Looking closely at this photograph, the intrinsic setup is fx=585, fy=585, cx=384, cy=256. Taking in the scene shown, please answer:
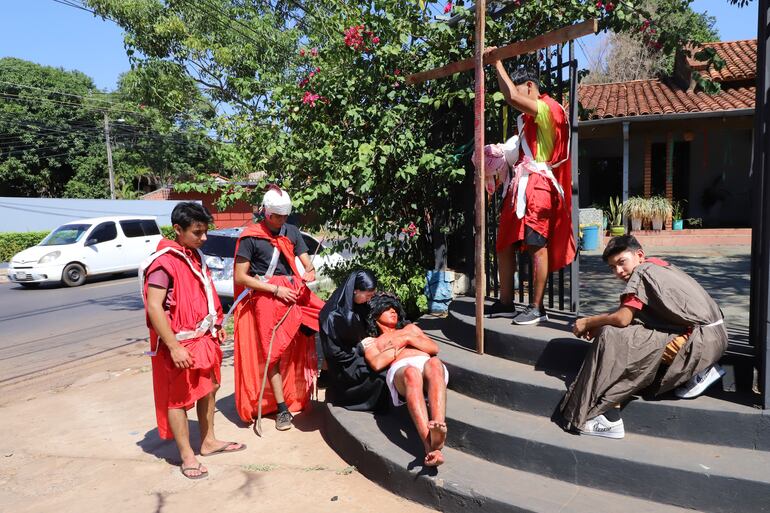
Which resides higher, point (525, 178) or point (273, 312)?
point (525, 178)

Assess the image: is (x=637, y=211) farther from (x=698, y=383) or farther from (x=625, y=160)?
(x=698, y=383)

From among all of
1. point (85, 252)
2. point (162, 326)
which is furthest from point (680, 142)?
point (85, 252)

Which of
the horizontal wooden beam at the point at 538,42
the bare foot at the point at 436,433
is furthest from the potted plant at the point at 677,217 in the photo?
the bare foot at the point at 436,433

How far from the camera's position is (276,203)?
14.6 ft

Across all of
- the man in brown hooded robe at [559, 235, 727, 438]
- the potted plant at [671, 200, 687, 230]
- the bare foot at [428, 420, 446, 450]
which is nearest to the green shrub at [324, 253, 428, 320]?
the bare foot at [428, 420, 446, 450]

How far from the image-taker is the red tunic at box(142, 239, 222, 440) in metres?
3.78

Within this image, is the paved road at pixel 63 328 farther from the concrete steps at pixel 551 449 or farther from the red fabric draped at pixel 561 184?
the red fabric draped at pixel 561 184

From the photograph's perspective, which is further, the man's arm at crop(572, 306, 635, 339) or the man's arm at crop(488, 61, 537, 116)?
the man's arm at crop(488, 61, 537, 116)

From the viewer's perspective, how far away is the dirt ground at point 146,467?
352 cm

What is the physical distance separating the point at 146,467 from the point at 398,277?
293 centimetres

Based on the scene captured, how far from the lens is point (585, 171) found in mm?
16266

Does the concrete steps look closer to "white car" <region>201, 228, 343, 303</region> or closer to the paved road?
the paved road

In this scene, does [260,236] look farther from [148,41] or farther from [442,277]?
[148,41]

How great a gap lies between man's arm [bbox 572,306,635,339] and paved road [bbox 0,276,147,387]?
6070mm
